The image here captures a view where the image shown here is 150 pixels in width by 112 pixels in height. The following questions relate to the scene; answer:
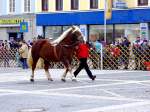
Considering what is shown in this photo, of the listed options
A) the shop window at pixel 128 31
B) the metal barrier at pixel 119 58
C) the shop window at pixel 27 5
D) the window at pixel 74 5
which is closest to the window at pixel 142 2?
the shop window at pixel 128 31

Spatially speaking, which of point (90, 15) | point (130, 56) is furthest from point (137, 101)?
point (90, 15)

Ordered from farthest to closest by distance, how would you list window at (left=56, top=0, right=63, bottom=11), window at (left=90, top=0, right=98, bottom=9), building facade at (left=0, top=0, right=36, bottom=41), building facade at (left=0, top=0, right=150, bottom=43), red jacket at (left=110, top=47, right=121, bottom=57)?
building facade at (left=0, top=0, right=36, bottom=41) → window at (left=56, top=0, right=63, bottom=11) → window at (left=90, top=0, right=98, bottom=9) → building facade at (left=0, top=0, right=150, bottom=43) → red jacket at (left=110, top=47, right=121, bottom=57)

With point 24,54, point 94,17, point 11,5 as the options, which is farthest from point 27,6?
point 24,54

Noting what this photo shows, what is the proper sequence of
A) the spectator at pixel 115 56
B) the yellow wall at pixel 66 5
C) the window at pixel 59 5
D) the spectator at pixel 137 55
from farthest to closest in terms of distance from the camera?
1. the window at pixel 59 5
2. the yellow wall at pixel 66 5
3. the spectator at pixel 115 56
4. the spectator at pixel 137 55

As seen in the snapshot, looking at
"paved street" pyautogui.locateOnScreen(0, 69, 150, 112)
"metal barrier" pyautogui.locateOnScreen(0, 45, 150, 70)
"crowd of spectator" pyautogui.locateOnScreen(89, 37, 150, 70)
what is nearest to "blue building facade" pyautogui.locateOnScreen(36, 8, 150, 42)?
"crowd of spectator" pyautogui.locateOnScreen(89, 37, 150, 70)

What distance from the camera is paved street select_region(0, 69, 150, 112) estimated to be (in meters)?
14.5

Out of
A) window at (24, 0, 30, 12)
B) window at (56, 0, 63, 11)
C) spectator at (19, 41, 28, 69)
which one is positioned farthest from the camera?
window at (24, 0, 30, 12)

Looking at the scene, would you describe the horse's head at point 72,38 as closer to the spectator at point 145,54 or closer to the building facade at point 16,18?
the spectator at point 145,54

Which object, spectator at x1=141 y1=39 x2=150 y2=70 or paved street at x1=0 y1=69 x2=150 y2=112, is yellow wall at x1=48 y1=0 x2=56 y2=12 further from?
paved street at x1=0 y1=69 x2=150 y2=112

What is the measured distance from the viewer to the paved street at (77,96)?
14461mm

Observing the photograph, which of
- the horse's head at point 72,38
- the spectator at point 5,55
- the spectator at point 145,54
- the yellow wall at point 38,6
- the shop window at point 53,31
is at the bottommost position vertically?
the spectator at point 5,55

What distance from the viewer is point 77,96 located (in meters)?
17.1

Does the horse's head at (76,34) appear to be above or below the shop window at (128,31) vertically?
above

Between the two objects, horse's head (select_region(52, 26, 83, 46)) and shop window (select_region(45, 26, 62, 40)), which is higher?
horse's head (select_region(52, 26, 83, 46))
